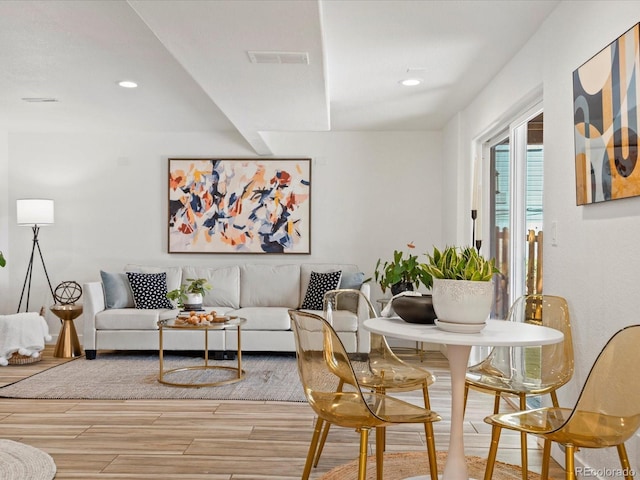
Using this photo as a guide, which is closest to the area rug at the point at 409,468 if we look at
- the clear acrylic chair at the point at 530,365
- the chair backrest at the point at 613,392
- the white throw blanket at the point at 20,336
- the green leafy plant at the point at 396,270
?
the clear acrylic chair at the point at 530,365

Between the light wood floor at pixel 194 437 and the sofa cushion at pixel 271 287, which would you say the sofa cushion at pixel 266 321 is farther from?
the light wood floor at pixel 194 437

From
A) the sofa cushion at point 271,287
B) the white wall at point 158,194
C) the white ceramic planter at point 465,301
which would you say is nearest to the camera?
the white ceramic planter at point 465,301

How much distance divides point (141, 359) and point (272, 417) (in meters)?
2.40

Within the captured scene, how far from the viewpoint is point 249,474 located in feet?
9.50

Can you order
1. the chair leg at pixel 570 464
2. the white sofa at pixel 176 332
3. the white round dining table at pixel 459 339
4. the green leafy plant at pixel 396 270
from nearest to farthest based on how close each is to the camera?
the chair leg at pixel 570 464, the white round dining table at pixel 459 339, the green leafy plant at pixel 396 270, the white sofa at pixel 176 332

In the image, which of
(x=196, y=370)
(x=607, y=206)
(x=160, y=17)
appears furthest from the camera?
(x=196, y=370)

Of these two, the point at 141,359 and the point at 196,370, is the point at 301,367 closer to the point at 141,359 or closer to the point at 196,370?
the point at 196,370

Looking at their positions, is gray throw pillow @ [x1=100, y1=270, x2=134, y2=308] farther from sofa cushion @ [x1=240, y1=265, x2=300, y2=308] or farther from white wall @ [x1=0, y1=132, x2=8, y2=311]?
white wall @ [x1=0, y1=132, x2=8, y2=311]

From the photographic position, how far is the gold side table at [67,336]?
5969mm

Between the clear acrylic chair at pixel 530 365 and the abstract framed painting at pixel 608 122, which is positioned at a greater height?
the abstract framed painting at pixel 608 122

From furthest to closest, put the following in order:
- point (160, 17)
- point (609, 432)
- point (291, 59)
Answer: point (291, 59)
point (160, 17)
point (609, 432)

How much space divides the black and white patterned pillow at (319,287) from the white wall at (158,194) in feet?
2.24

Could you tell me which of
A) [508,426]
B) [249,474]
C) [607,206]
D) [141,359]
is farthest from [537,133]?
[141,359]

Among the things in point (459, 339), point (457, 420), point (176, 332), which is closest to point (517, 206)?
point (457, 420)
